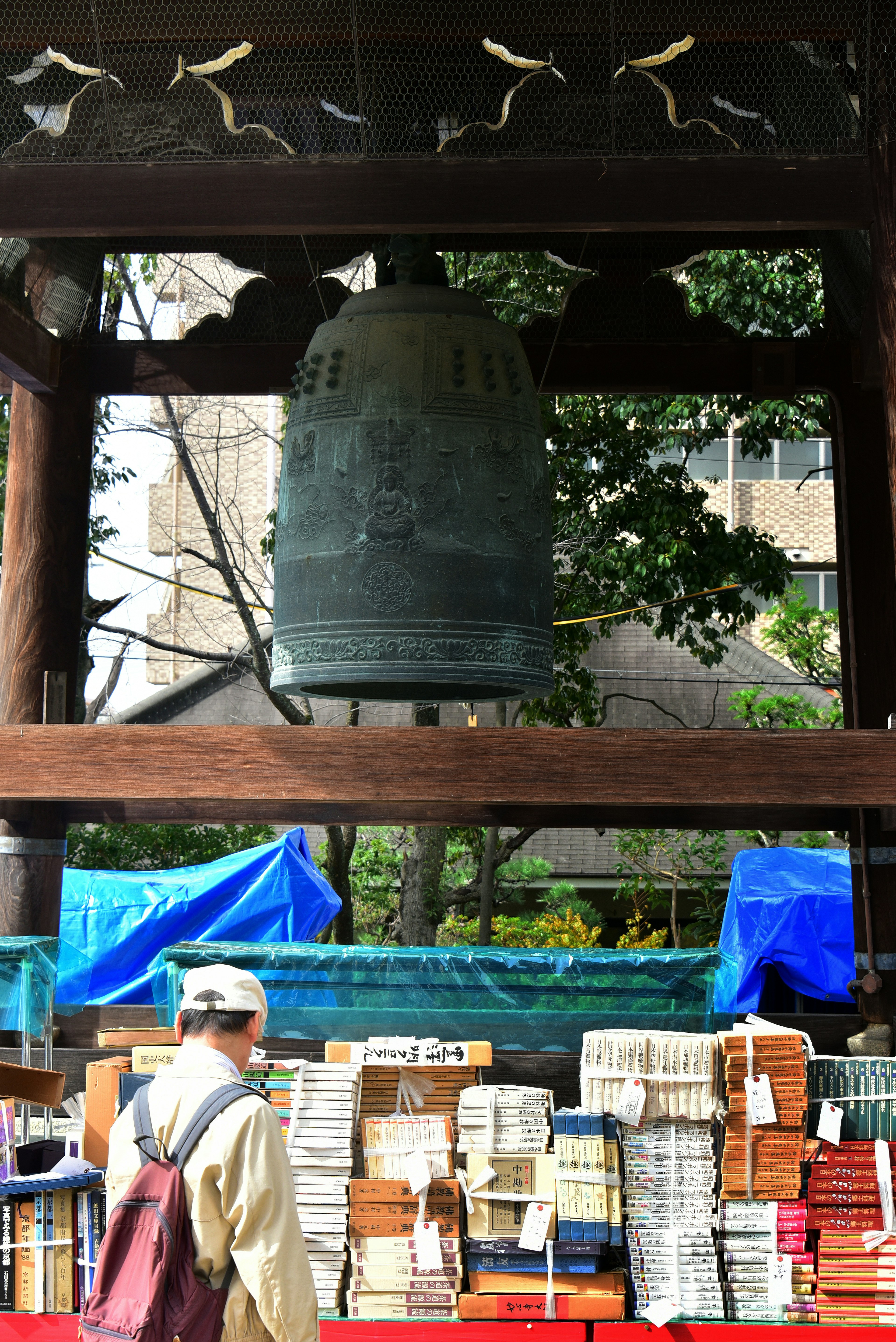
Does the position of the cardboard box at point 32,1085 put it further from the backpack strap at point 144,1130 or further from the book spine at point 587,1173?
the backpack strap at point 144,1130

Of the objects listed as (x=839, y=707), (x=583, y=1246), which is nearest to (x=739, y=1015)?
(x=583, y=1246)

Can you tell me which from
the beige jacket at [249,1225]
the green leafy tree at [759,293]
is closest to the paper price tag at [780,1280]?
the beige jacket at [249,1225]

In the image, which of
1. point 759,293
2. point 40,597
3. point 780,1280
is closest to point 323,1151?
point 780,1280

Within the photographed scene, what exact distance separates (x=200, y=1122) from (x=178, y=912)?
8316 mm

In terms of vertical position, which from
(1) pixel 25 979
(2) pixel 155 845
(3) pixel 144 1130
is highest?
(2) pixel 155 845

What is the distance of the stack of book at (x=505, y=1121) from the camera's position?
4781 mm

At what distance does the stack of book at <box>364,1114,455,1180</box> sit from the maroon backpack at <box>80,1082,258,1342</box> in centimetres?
208

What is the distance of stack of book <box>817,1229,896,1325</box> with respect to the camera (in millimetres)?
4648

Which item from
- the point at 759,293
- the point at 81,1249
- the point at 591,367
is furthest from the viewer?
the point at 759,293

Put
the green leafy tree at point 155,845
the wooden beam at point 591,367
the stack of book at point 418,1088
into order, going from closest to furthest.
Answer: the stack of book at point 418,1088, the wooden beam at point 591,367, the green leafy tree at point 155,845

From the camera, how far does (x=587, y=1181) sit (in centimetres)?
469

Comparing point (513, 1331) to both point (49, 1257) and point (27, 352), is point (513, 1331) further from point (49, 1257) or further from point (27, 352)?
point (27, 352)

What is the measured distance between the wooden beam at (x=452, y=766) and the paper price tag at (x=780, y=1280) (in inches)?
74.2

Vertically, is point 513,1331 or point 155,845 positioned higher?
point 155,845
